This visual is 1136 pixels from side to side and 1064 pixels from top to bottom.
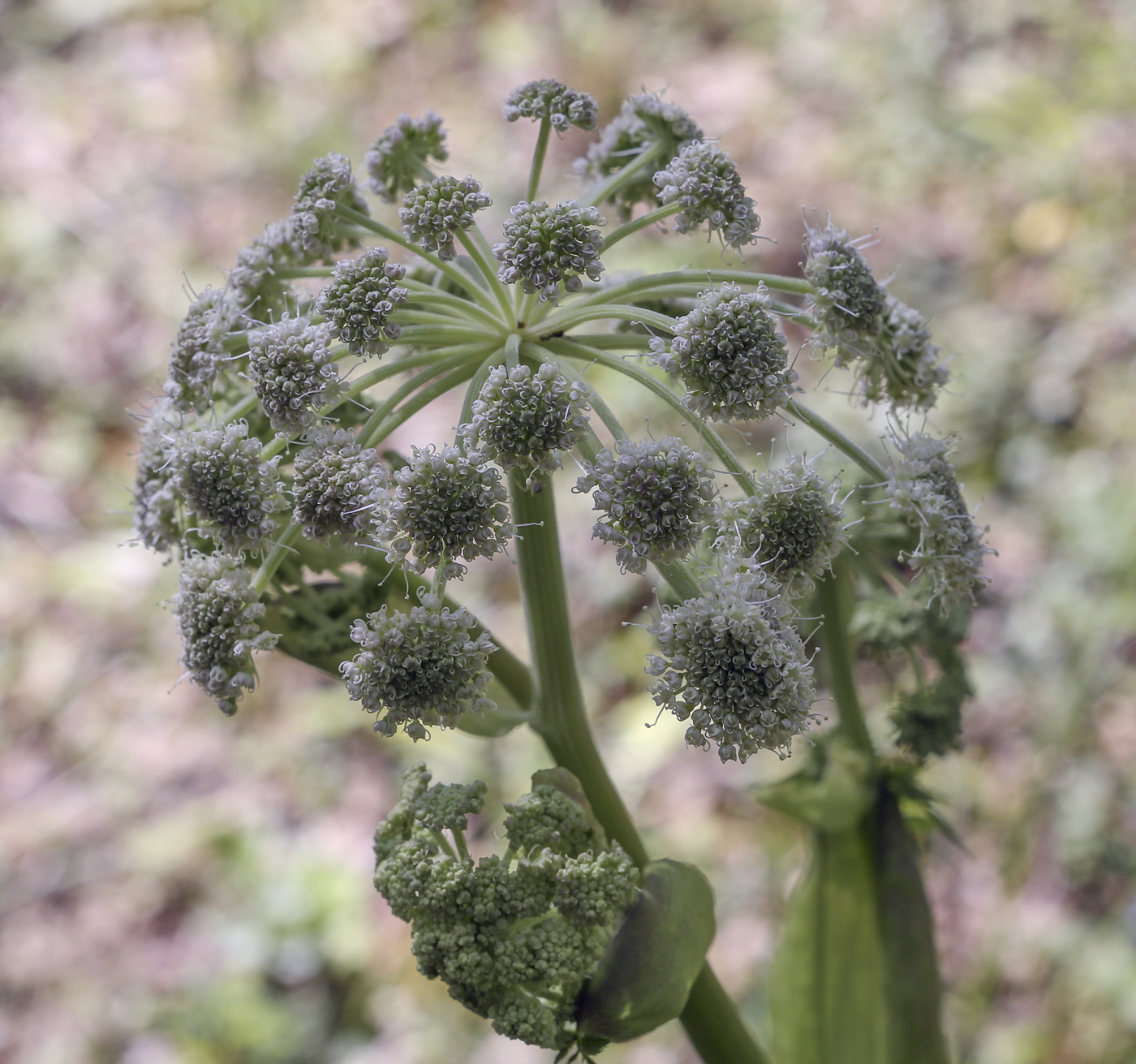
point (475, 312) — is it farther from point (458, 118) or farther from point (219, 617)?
point (458, 118)

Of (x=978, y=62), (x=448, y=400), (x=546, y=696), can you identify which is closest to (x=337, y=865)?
(x=448, y=400)

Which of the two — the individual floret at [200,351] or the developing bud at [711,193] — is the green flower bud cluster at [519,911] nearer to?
the individual floret at [200,351]

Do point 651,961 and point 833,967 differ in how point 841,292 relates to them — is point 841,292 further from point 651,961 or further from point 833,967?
point 833,967

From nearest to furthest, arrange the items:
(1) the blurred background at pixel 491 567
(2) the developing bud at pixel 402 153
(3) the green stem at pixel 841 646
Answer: (2) the developing bud at pixel 402 153 → (3) the green stem at pixel 841 646 → (1) the blurred background at pixel 491 567

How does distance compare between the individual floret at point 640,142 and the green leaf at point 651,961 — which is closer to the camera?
the green leaf at point 651,961

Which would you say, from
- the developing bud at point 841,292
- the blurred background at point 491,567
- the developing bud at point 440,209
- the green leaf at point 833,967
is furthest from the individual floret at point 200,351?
the blurred background at point 491,567

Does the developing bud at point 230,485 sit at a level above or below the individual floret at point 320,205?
below
